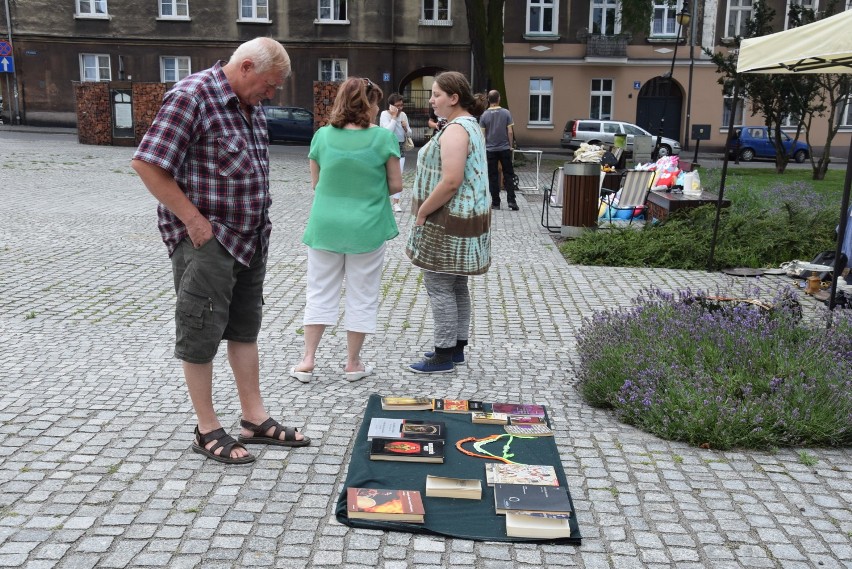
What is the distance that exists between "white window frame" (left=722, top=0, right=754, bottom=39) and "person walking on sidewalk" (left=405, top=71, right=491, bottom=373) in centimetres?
3849

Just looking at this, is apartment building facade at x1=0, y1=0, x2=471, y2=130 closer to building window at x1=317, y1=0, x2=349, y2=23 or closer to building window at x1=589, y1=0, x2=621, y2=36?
building window at x1=317, y1=0, x2=349, y2=23

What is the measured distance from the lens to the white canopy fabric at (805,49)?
22.1 ft

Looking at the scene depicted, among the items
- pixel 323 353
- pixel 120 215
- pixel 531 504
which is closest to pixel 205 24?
pixel 120 215

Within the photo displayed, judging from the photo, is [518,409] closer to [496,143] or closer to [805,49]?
[805,49]

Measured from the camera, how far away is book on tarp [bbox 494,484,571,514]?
3.68 meters

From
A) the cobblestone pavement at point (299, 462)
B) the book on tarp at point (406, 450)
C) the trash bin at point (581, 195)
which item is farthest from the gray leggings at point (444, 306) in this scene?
the trash bin at point (581, 195)

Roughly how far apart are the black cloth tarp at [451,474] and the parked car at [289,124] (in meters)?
30.0

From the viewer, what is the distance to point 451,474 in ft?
13.4

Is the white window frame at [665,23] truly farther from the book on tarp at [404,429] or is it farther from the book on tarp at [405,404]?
the book on tarp at [404,429]

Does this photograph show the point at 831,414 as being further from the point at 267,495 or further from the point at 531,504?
the point at 267,495

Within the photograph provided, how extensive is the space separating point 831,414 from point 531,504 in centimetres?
183

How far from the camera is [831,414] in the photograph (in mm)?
4578

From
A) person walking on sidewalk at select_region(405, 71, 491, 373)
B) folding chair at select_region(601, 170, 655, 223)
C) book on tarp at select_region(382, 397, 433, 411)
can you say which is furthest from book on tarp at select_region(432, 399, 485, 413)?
folding chair at select_region(601, 170, 655, 223)

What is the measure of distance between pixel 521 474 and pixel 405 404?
3.50 ft
